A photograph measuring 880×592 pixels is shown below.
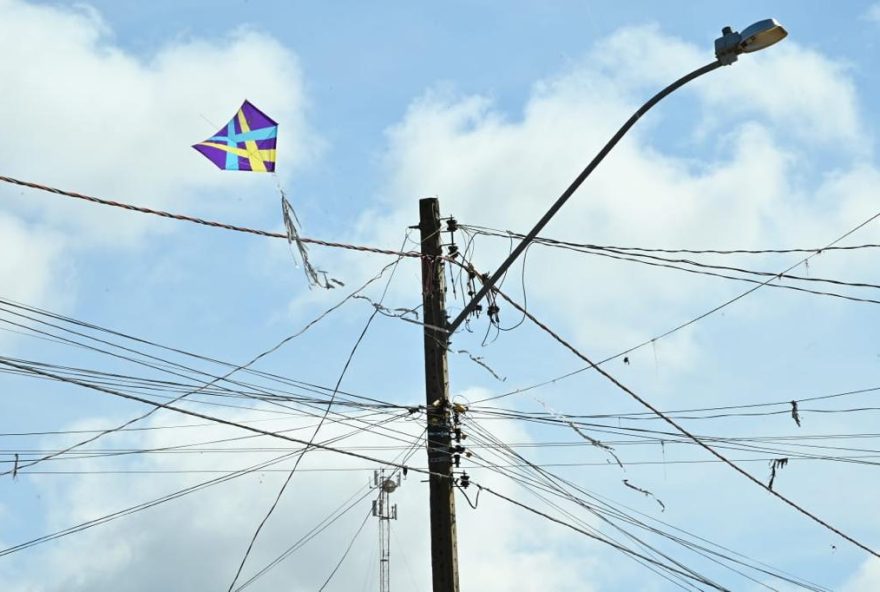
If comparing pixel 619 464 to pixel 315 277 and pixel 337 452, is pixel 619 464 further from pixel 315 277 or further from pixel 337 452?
pixel 315 277

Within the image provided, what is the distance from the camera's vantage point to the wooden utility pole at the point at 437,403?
15234 mm

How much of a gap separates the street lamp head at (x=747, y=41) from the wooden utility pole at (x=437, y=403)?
5.66 m

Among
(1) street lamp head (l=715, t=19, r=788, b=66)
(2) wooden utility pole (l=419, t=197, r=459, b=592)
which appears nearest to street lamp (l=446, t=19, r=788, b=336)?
(1) street lamp head (l=715, t=19, r=788, b=66)

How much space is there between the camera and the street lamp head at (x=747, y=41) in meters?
10.8

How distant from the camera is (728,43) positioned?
10867 millimetres

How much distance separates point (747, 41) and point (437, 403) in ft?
22.1

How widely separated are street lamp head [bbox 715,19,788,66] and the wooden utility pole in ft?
18.6

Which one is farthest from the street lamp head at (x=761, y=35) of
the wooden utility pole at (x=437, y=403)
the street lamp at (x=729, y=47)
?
the wooden utility pole at (x=437, y=403)

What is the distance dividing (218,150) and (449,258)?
4.27 m

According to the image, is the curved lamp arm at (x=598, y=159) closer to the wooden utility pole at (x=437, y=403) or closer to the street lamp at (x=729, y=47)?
the street lamp at (x=729, y=47)

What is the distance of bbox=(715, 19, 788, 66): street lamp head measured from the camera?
1076 centimetres

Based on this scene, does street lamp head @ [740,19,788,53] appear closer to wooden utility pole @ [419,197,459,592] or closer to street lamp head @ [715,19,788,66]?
street lamp head @ [715,19,788,66]

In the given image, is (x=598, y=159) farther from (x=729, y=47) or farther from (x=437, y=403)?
(x=437, y=403)

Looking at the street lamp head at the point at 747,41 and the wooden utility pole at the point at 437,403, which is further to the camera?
the wooden utility pole at the point at 437,403
